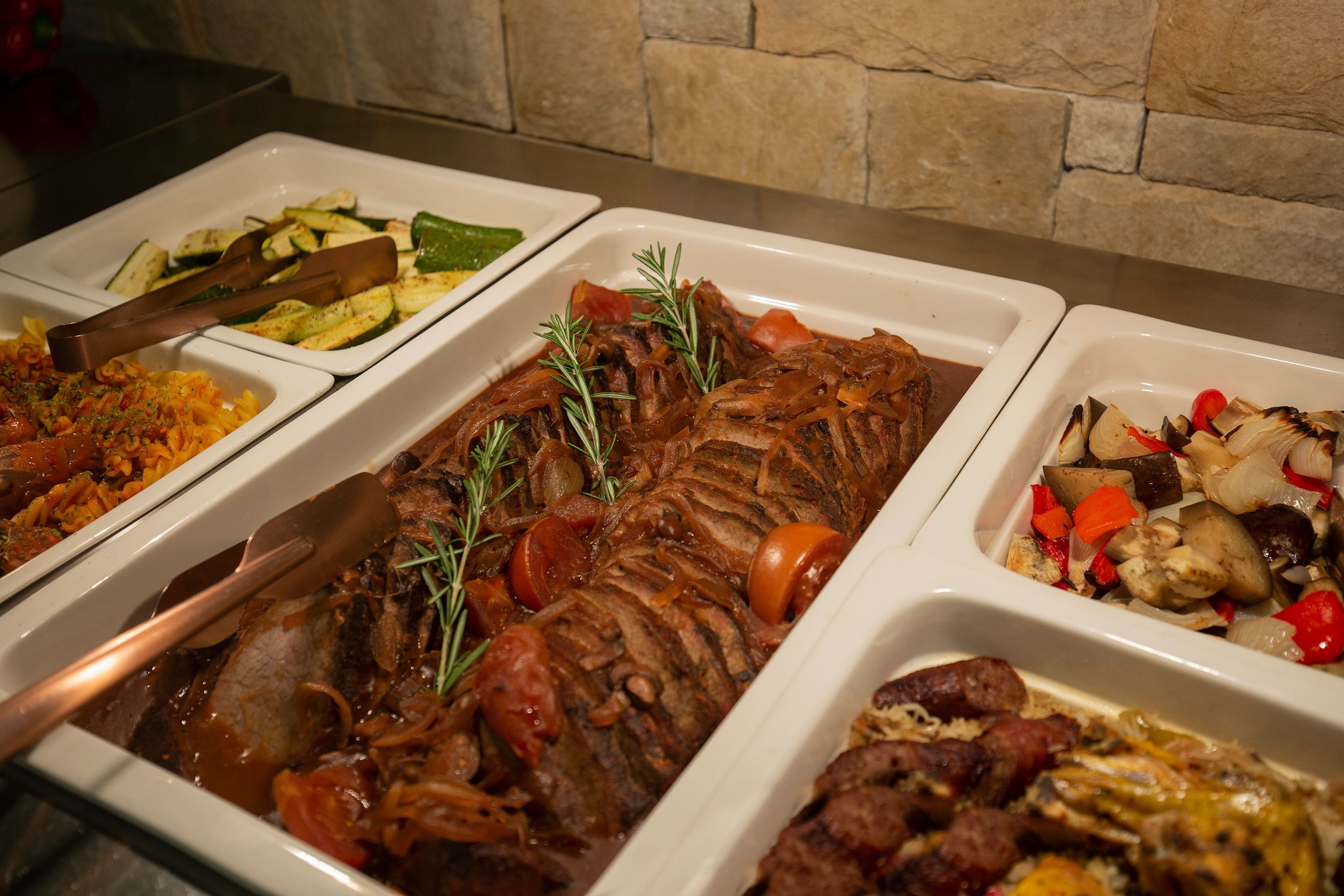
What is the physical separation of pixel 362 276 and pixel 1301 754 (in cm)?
262

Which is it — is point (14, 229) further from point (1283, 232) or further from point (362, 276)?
point (1283, 232)

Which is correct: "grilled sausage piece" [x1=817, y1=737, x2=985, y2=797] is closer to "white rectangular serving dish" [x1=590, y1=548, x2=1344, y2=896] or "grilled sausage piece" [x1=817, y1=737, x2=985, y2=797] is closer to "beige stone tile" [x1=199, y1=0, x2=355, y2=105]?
"white rectangular serving dish" [x1=590, y1=548, x2=1344, y2=896]

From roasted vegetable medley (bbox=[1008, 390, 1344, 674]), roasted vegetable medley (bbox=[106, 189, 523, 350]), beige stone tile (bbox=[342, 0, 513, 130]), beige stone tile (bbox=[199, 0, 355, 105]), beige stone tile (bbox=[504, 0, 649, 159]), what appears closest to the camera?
roasted vegetable medley (bbox=[1008, 390, 1344, 674])


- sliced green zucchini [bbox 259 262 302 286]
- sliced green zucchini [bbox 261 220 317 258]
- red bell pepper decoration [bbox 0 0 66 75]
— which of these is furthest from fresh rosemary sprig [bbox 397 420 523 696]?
red bell pepper decoration [bbox 0 0 66 75]

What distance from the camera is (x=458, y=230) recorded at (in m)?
3.17

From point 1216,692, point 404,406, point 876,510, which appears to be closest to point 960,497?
point 876,510

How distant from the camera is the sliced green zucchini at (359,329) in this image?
8.98ft

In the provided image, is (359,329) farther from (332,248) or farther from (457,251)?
(457,251)

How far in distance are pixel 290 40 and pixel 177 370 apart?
8.09 feet

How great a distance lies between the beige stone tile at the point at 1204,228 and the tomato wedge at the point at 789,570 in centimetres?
150

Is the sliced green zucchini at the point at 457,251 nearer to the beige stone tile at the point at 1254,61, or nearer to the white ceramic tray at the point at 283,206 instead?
the white ceramic tray at the point at 283,206

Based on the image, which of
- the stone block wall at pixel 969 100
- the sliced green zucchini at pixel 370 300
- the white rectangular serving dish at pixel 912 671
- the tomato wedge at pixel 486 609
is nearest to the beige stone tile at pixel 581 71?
the stone block wall at pixel 969 100

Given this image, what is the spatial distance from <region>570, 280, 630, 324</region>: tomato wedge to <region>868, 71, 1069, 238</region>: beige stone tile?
3.54 feet

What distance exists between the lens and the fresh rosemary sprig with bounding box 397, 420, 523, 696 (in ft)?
5.96
